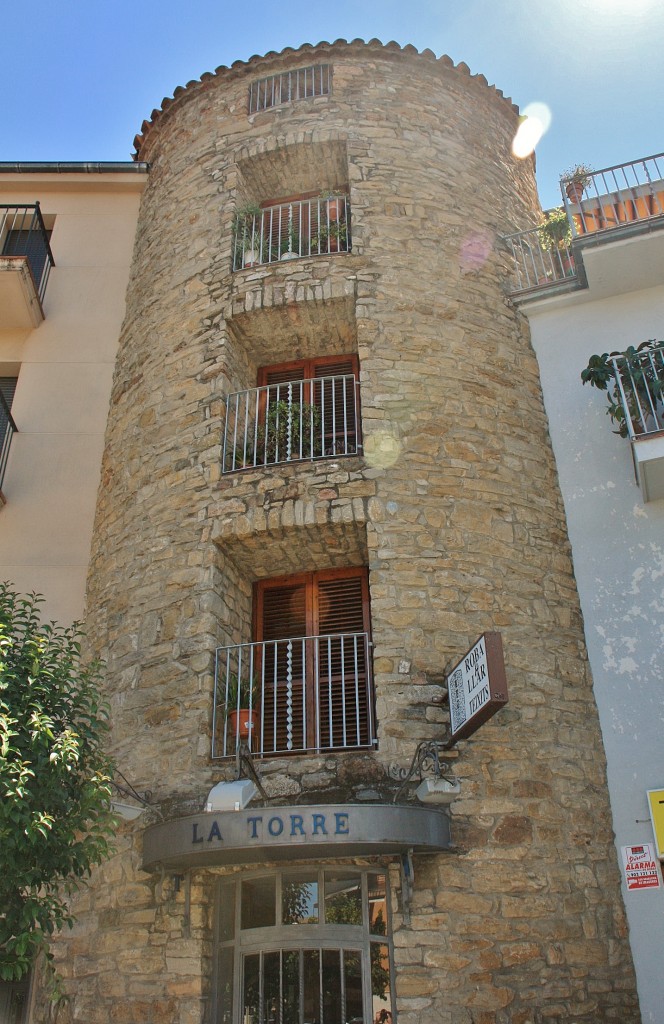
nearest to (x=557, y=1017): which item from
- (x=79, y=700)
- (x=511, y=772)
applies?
(x=511, y=772)

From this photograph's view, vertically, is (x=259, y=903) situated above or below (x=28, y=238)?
below

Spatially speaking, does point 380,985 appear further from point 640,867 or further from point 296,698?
point 296,698

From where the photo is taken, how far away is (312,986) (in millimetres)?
6754

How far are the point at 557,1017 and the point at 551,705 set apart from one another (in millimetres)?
2420

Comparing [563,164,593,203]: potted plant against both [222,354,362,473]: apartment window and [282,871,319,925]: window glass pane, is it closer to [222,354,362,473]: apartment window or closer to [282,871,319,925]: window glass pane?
[222,354,362,473]: apartment window

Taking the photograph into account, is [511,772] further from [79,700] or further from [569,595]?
[79,700]

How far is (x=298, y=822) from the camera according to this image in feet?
20.6

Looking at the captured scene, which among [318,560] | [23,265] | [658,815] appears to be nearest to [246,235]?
[23,265]

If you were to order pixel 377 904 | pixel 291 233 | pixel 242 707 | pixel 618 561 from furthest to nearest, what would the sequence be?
1. pixel 291 233
2. pixel 618 561
3. pixel 242 707
4. pixel 377 904

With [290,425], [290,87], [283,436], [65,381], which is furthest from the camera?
[290,87]

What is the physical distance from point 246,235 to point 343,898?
308 inches

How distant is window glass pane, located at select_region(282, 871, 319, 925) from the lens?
6980 mm

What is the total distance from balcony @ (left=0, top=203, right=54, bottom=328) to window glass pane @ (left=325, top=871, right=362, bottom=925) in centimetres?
852

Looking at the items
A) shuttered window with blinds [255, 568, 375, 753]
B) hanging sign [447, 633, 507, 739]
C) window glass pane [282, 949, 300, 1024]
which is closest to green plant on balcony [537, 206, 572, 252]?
shuttered window with blinds [255, 568, 375, 753]
